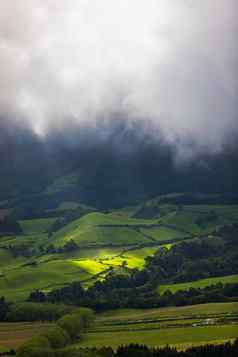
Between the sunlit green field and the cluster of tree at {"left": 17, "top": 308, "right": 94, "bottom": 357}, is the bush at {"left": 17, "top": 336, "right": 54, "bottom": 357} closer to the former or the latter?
the cluster of tree at {"left": 17, "top": 308, "right": 94, "bottom": 357}

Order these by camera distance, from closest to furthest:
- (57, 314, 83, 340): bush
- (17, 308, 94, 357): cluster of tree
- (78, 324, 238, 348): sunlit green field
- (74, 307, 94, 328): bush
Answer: (17, 308, 94, 357): cluster of tree, (78, 324, 238, 348): sunlit green field, (57, 314, 83, 340): bush, (74, 307, 94, 328): bush

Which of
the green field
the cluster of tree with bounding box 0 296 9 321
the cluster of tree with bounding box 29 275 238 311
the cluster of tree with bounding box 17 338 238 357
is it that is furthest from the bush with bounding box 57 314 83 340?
the cluster of tree with bounding box 29 275 238 311

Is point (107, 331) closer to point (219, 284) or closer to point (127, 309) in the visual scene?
point (127, 309)

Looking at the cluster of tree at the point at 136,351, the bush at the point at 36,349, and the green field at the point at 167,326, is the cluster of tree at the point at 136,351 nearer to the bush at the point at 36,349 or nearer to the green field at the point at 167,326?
the bush at the point at 36,349

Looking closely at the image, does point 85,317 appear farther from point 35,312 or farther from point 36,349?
point 36,349

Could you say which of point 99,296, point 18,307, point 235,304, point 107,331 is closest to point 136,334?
point 107,331

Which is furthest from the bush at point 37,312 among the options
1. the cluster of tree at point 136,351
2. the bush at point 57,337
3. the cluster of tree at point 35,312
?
the cluster of tree at point 136,351

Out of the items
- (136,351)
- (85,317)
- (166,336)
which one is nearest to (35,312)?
(85,317)

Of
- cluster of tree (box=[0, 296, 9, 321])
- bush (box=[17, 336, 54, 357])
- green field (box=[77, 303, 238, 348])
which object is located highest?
cluster of tree (box=[0, 296, 9, 321])
